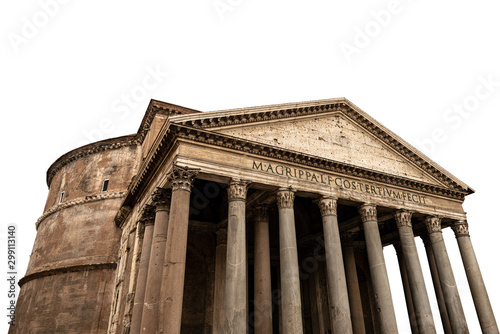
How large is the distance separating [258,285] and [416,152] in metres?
9.09

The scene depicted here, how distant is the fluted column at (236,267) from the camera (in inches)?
364

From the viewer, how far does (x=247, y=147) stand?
11.3 meters

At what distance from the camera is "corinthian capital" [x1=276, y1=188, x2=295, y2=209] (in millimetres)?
11386

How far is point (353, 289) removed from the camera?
14938mm

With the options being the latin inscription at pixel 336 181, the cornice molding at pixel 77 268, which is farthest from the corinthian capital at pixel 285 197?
the cornice molding at pixel 77 268

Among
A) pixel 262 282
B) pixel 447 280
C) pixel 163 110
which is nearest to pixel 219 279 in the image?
pixel 262 282

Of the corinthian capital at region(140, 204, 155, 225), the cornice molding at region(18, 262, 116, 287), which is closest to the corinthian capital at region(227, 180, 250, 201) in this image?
the corinthian capital at region(140, 204, 155, 225)

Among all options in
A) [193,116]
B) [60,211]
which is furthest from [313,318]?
[60,211]

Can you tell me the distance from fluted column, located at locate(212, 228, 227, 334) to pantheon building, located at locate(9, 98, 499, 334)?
6 cm

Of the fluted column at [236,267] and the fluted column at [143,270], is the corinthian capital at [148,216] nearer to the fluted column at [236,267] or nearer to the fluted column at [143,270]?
the fluted column at [143,270]

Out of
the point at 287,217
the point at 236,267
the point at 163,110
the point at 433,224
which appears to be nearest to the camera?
the point at 236,267

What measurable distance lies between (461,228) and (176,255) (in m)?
12.6

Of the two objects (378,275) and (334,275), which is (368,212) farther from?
(334,275)

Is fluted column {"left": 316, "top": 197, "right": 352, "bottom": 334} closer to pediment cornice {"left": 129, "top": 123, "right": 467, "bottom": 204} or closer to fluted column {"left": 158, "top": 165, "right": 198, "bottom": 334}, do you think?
pediment cornice {"left": 129, "top": 123, "right": 467, "bottom": 204}
